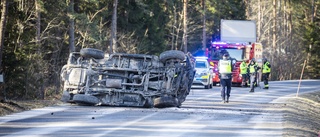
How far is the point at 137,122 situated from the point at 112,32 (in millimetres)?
27035

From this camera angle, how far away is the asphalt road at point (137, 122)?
15172mm

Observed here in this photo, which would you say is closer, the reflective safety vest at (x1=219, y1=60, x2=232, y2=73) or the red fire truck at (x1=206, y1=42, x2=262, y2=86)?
the reflective safety vest at (x1=219, y1=60, x2=232, y2=73)

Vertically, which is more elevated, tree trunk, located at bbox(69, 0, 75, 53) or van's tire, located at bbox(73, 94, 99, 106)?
tree trunk, located at bbox(69, 0, 75, 53)

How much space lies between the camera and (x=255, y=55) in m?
43.6

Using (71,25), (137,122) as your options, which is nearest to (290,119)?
(137,122)

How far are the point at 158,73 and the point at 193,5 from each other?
150 feet

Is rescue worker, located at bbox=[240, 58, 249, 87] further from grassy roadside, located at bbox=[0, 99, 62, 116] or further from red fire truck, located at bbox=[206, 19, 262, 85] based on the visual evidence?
grassy roadside, located at bbox=[0, 99, 62, 116]

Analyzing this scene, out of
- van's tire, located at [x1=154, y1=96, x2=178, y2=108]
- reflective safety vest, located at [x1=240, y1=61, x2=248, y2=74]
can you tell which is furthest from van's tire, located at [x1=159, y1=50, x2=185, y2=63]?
reflective safety vest, located at [x1=240, y1=61, x2=248, y2=74]

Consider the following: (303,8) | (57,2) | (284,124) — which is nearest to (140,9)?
(57,2)

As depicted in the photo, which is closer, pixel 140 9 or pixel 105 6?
pixel 105 6

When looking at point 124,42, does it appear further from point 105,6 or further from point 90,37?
point 90,37

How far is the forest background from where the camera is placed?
80.6 ft

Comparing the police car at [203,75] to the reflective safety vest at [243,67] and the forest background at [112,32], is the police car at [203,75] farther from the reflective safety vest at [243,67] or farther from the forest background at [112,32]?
the forest background at [112,32]

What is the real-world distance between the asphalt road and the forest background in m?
3.78
